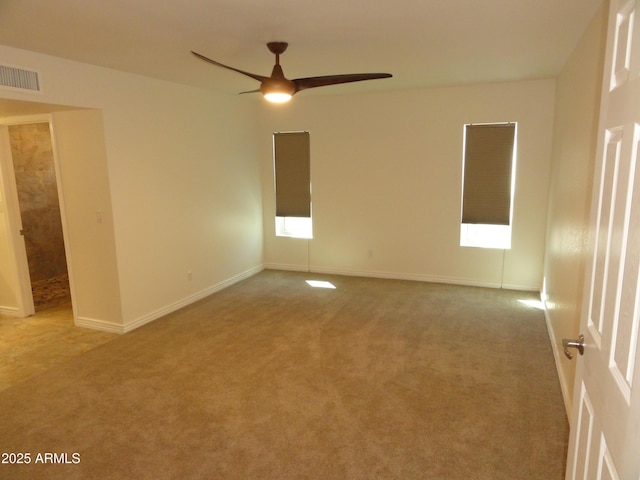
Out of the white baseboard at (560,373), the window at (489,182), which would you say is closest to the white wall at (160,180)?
the window at (489,182)

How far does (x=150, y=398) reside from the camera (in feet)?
9.93

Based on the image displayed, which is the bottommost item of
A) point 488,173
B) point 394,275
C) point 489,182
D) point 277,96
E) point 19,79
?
point 394,275

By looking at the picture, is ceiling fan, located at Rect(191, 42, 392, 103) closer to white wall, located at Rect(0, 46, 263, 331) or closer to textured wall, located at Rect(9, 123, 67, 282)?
white wall, located at Rect(0, 46, 263, 331)

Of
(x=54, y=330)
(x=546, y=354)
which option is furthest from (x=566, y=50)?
(x=54, y=330)

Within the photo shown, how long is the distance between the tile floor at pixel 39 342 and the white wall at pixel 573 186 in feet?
13.3

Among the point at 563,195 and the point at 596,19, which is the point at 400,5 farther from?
the point at 563,195

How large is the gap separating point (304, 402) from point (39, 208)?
5247 mm

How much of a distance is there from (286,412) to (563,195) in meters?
2.95

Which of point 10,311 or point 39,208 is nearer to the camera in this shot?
point 10,311

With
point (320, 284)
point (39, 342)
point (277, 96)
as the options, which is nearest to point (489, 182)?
point (320, 284)

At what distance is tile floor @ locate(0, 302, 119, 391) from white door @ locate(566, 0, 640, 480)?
3.89m

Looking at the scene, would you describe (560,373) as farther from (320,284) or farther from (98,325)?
(98,325)

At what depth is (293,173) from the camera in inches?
254

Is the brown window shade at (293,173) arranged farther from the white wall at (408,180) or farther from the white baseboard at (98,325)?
the white baseboard at (98,325)
